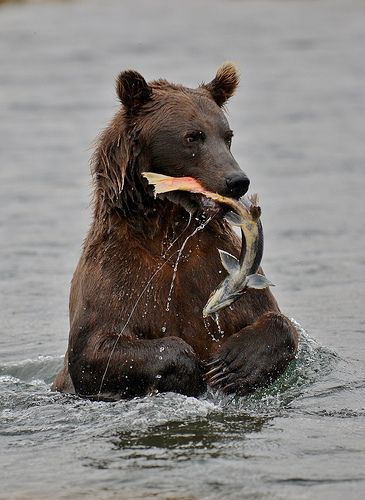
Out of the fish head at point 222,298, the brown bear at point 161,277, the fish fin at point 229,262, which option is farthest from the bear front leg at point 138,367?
the fish fin at point 229,262

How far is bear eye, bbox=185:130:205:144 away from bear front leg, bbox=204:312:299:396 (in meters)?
1.03

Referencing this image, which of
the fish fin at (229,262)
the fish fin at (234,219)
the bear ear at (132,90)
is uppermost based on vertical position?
the bear ear at (132,90)

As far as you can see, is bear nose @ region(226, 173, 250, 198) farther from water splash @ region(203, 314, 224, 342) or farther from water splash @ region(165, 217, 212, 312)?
→ water splash @ region(203, 314, 224, 342)

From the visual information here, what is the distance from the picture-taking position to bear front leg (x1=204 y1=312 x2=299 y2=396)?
24.7ft

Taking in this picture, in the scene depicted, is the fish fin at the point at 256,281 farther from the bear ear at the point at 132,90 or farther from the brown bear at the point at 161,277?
the bear ear at the point at 132,90

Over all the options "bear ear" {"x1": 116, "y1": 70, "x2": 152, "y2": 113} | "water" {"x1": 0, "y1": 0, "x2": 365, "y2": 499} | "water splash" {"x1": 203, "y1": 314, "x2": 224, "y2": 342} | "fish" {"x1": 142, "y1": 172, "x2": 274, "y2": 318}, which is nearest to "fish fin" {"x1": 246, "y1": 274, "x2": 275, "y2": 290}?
"fish" {"x1": 142, "y1": 172, "x2": 274, "y2": 318}

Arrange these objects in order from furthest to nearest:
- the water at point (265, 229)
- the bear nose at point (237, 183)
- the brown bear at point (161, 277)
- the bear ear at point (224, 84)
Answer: the bear ear at point (224, 84) → the brown bear at point (161, 277) → the bear nose at point (237, 183) → the water at point (265, 229)

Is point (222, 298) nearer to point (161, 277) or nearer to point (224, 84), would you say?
point (161, 277)

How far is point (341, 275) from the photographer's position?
11945mm

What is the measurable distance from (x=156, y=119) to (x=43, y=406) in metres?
1.78

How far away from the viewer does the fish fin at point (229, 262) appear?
7.43m

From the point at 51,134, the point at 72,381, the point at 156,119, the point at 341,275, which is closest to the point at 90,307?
the point at 72,381

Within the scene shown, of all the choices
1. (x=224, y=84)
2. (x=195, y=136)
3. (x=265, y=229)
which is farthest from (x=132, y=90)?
(x=265, y=229)

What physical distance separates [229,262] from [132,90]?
109cm
